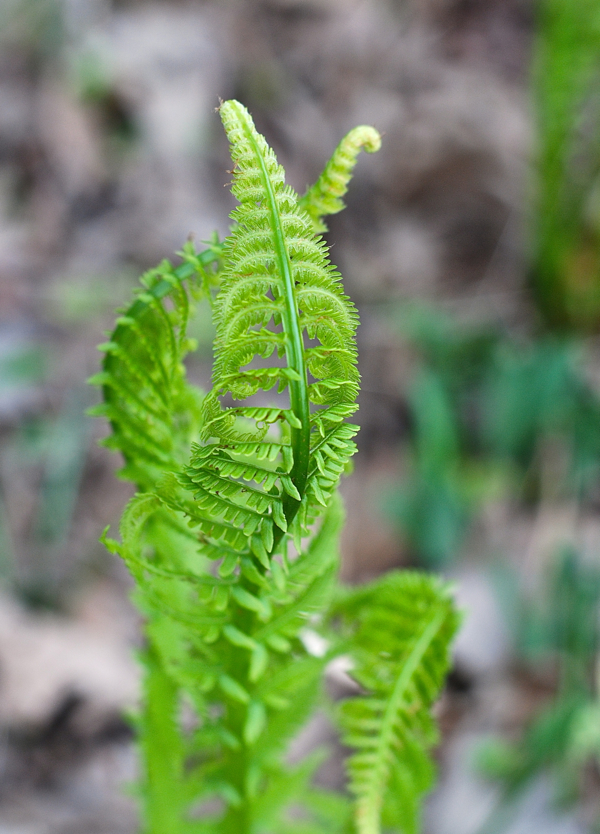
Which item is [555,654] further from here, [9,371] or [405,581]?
[9,371]

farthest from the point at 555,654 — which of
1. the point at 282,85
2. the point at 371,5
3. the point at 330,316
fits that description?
the point at 371,5

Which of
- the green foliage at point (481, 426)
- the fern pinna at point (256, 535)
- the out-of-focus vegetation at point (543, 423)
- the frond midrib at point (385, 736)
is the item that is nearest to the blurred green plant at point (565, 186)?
the out-of-focus vegetation at point (543, 423)

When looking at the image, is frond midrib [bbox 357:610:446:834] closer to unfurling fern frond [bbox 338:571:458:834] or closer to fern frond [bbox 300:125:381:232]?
unfurling fern frond [bbox 338:571:458:834]

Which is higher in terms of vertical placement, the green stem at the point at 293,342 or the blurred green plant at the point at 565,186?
the blurred green plant at the point at 565,186

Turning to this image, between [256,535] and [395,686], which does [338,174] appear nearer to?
[256,535]

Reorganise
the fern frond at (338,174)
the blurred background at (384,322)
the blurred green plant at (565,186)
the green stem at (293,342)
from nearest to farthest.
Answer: the green stem at (293,342), the fern frond at (338,174), the blurred background at (384,322), the blurred green plant at (565,186)

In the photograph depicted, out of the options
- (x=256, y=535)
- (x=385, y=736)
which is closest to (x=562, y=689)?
(x=385, y=736)

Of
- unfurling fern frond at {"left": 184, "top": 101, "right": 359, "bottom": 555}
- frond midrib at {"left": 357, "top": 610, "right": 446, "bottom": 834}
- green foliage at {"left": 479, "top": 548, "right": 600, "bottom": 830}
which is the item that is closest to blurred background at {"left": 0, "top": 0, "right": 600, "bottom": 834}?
green foliage at {"left": 479, "top": 548, "right": 600, "bottom": 830}

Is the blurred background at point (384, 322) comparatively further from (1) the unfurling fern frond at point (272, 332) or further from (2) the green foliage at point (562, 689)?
(1) the unfurling fern frond at point (272, 332)
